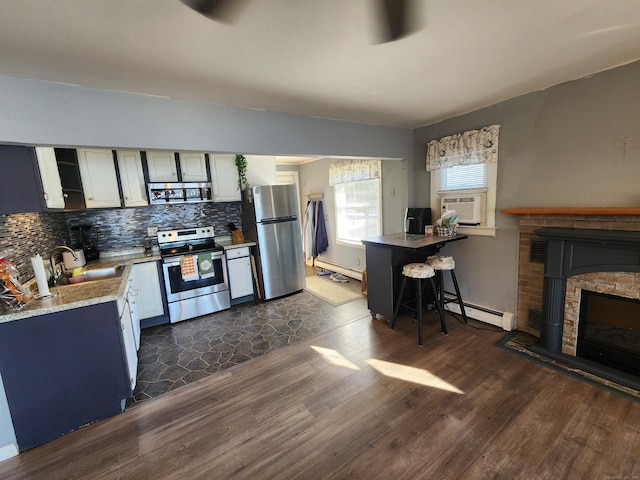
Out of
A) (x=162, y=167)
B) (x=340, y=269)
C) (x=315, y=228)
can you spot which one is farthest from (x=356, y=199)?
(x=162, y=167)

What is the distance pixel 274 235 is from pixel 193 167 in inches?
55.7

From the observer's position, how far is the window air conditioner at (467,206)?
2.91 meters

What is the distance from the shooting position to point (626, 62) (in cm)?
191

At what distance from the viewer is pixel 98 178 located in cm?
311

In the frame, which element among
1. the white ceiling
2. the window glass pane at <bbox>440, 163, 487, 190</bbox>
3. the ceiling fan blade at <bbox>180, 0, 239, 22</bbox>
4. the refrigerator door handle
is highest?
the white ceiling

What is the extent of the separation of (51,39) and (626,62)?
354 centimetres

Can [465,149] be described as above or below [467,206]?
above

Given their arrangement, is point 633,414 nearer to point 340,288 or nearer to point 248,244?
point 340,288

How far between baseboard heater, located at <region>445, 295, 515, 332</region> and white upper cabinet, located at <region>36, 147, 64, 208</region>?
4065mm

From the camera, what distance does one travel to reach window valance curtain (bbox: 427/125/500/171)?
8.83 feet

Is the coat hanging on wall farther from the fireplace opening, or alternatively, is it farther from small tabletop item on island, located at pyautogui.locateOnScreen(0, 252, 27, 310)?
small tabletop item on island, located at pyautogui.locateOnScreen(0, 252, 27, 310)

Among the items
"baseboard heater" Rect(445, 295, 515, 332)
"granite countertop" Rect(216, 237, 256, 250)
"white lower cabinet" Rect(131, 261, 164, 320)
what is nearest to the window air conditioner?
"baseboard heater" Rect(445, 295, 515, 332)

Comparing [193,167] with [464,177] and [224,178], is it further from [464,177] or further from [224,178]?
[464,177]

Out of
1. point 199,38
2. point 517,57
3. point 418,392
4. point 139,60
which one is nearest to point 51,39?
point 139,60
